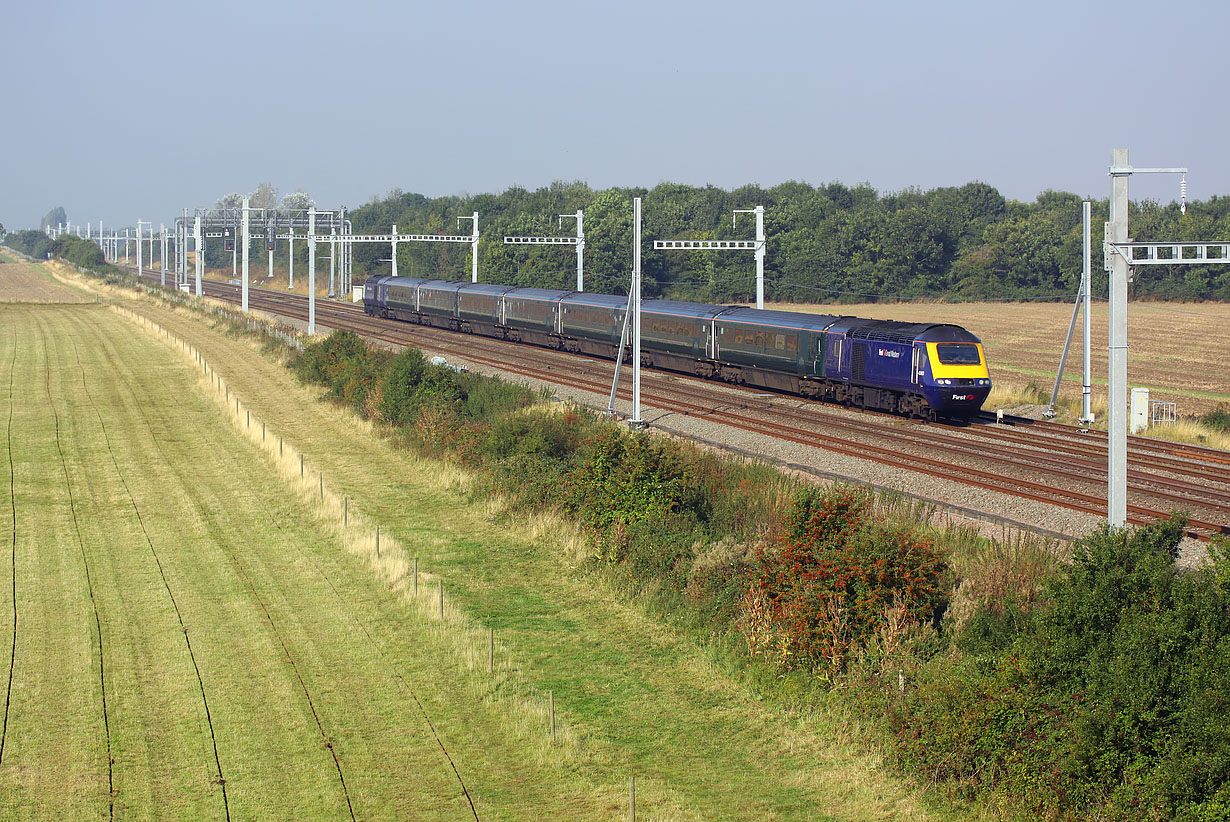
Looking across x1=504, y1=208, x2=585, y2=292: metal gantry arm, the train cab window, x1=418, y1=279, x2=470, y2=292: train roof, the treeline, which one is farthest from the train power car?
the treeline

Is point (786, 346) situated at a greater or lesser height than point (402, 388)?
greater

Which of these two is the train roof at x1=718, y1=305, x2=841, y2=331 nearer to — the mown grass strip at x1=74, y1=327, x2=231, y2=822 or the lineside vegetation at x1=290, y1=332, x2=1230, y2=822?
the lineside vegetation at x1=290, y1=332, x2=1230, y2=822

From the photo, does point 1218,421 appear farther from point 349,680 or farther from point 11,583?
point 11,583

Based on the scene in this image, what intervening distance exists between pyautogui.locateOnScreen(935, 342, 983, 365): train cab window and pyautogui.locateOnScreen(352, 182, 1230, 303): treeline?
225 feet

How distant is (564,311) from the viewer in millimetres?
57469

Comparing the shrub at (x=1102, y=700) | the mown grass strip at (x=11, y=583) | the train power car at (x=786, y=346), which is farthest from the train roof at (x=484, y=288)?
the shrub at (x=1102, y=700)

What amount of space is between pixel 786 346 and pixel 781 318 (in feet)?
4.33

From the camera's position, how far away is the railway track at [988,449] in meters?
24.9

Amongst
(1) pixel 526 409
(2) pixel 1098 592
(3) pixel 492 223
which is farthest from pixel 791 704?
(3) pixel 492 223

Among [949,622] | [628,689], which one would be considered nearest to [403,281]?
[628,689]

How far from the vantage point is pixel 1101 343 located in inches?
2840

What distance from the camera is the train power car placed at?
115 feet

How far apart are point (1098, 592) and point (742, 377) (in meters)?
32.8

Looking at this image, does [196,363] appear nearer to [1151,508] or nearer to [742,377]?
[742,377]
